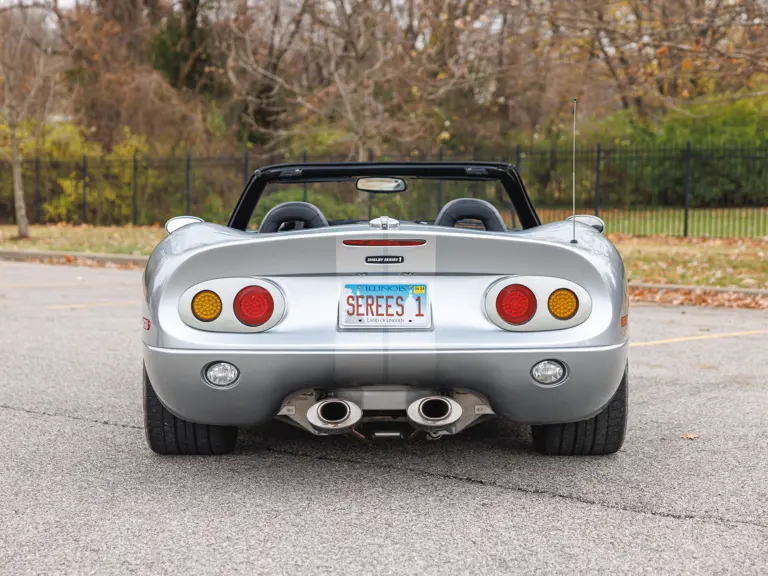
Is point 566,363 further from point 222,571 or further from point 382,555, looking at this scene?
point 222,571

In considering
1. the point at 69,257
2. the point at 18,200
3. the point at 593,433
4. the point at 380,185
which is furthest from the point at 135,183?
the point at 593,433

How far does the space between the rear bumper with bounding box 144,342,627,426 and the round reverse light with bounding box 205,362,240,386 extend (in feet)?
0.08

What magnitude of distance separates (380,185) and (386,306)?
985 mm

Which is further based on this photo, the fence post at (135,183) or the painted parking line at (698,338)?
the fence post at (135,183)

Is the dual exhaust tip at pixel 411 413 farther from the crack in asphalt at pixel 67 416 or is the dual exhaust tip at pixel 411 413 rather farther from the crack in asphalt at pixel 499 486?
the crack in asphalt at pixel 67 416

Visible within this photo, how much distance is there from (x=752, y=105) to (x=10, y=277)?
23.7 metres

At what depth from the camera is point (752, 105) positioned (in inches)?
1271

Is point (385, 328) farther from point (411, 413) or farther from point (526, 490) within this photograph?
point (526, 490)

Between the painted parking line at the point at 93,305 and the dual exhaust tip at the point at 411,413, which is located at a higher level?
the dual exhaust tip at the point at 411,413

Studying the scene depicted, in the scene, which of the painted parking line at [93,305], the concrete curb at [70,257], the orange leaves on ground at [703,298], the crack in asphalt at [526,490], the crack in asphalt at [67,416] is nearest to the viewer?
the crack in asphalt at [526,490]

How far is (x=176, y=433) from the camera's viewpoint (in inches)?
192

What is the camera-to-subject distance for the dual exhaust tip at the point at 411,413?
431 centimetres

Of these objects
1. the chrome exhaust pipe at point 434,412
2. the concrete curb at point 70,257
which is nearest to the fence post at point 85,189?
the concrete curb at point 70,257

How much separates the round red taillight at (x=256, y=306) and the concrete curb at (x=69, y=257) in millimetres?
14150
